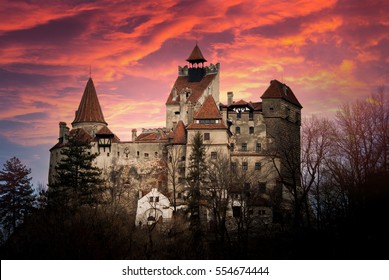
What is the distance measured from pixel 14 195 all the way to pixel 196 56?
89.4 feet

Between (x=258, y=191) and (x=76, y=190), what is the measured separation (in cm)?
1675

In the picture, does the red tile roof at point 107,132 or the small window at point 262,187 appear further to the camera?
the red tile roof at point 107,132

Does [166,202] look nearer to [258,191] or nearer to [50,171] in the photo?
[258,191]

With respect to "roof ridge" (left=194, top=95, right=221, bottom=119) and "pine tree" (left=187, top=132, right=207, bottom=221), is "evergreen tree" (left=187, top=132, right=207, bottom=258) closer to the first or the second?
"pine tree" (left=187, top=132, right=207, bottom=221)

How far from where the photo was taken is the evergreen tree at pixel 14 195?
4841cm

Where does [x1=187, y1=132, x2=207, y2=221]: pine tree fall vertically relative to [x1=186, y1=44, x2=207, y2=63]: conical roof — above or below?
below

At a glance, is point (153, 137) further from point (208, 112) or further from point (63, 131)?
point (63, 131)

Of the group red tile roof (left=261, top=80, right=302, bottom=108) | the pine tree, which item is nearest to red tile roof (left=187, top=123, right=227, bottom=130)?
the pine tree

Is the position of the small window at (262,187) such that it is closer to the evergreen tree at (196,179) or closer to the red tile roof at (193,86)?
the evergreen tree at (196,179)

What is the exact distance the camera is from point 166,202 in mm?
50156

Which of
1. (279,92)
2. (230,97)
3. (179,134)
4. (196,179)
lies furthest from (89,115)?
(196,179)

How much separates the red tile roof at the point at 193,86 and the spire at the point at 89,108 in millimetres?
9203

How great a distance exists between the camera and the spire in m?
65.5

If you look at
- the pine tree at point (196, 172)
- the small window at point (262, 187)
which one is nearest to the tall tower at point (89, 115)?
the pine tree at point (196, 172)
